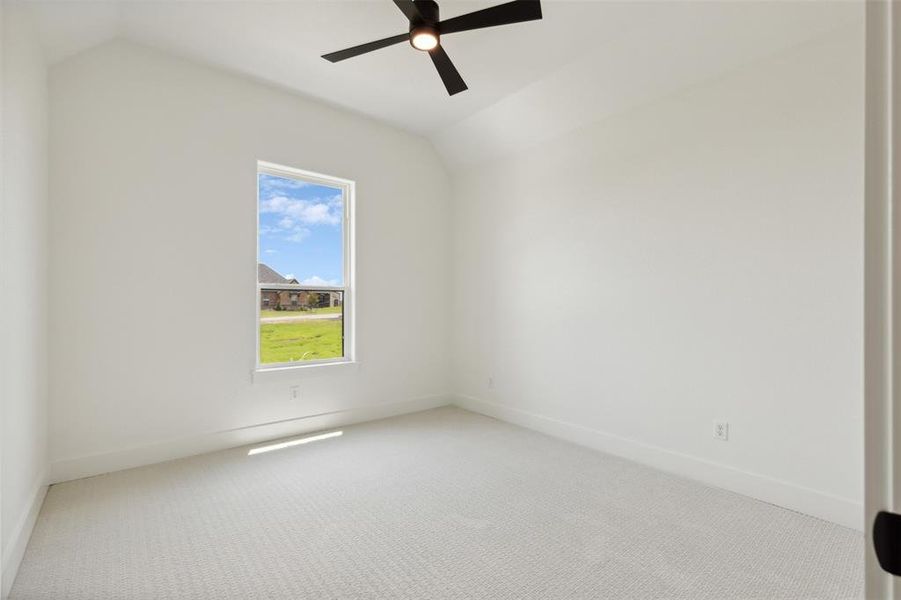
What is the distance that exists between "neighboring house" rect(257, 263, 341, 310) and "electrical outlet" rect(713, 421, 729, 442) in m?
3.31

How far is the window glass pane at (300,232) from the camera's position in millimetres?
3863

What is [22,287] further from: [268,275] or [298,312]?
[298,312]

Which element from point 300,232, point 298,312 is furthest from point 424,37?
point 298,312

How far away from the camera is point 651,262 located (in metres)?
3.26

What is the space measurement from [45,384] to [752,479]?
14.5 feet

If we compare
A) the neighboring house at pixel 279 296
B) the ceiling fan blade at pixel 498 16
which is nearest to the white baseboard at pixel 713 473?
the neighboring house at pixel 279 296

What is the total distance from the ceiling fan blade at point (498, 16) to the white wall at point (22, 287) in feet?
6.72

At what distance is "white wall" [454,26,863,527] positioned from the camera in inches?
95.7

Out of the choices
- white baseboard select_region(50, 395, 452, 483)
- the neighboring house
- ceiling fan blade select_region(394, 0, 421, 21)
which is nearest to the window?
the neighboring house

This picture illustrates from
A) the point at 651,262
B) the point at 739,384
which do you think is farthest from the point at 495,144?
the point at 739,384

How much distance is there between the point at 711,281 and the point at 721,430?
978 mm

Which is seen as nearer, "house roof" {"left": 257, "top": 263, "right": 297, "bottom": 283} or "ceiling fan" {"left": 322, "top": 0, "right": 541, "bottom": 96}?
"ceiling fan" {"left": 322, "top": 0, "right": 541, "bottom": 96}

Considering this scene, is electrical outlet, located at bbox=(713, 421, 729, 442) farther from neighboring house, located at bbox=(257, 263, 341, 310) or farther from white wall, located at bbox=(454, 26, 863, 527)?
neighboring house, located at bbox=(257, 263, 341, 310)
